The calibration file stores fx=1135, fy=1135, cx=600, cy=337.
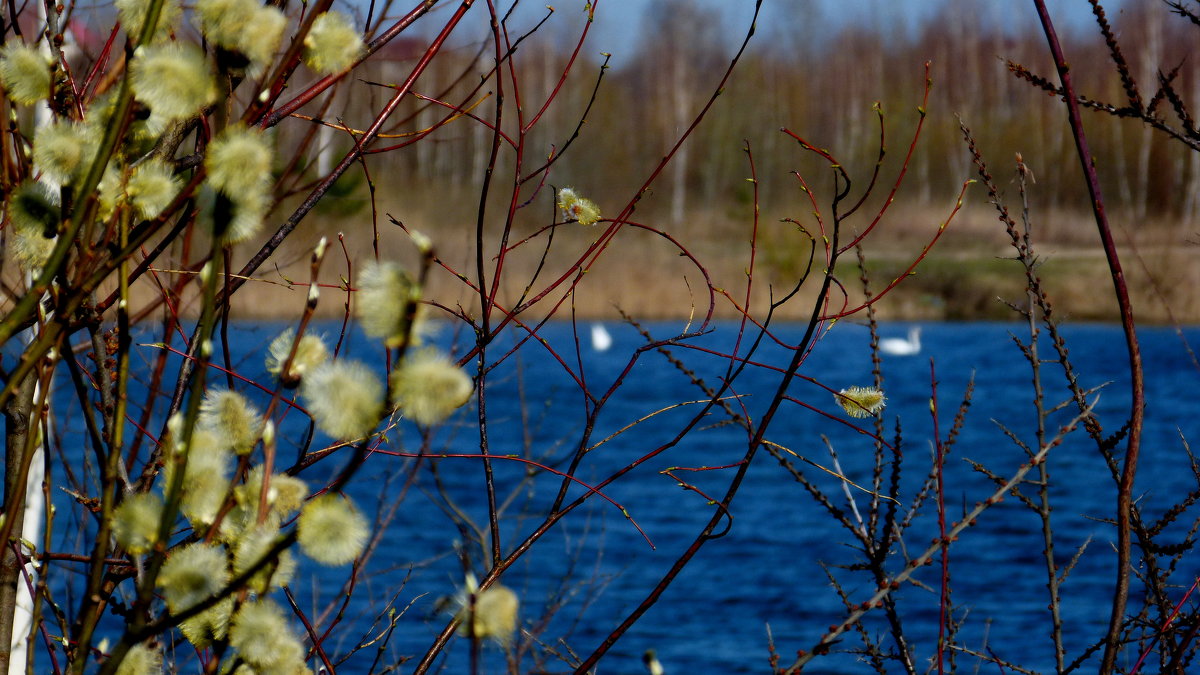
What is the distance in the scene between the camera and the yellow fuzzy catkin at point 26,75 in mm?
732

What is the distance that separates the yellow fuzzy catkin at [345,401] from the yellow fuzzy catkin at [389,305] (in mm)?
39

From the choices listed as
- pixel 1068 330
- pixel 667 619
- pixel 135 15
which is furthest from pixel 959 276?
pixel 135 15

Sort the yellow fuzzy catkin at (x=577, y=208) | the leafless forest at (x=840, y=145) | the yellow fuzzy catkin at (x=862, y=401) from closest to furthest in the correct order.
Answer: the yellow fuzzy catkin at (x=862, y=401) < the yellow fuzzy catkin at (x=577, y=208) < the leafless forest at (x=840, y=145)

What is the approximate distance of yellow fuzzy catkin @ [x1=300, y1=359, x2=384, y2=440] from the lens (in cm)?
57

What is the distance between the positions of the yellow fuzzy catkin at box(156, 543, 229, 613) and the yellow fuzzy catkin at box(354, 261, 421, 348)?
0.20 metres

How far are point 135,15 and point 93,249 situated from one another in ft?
0.50

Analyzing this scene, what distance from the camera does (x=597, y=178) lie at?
2775cm

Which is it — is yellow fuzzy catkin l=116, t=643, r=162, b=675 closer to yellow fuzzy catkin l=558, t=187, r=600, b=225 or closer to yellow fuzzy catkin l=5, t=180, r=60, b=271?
yellow fuzzy catkin l=5, t=180, r=60, b=271

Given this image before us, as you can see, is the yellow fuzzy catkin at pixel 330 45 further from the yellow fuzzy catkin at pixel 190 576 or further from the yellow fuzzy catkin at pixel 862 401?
the yellow fuzzy catkin at pixel 862 401

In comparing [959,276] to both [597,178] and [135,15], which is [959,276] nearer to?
[597,178]

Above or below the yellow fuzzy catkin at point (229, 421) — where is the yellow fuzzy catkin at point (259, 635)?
below

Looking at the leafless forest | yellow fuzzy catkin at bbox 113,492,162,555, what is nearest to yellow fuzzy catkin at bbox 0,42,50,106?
yellow fuzzy catkin at bbox 113,492,162,555

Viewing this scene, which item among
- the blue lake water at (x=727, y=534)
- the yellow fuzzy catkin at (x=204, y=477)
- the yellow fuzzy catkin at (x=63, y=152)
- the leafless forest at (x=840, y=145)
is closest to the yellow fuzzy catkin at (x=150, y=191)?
the yellow fuzzy catkin at (x=63, y=152)

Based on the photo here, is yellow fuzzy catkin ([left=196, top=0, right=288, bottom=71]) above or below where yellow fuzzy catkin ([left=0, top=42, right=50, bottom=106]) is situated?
below
